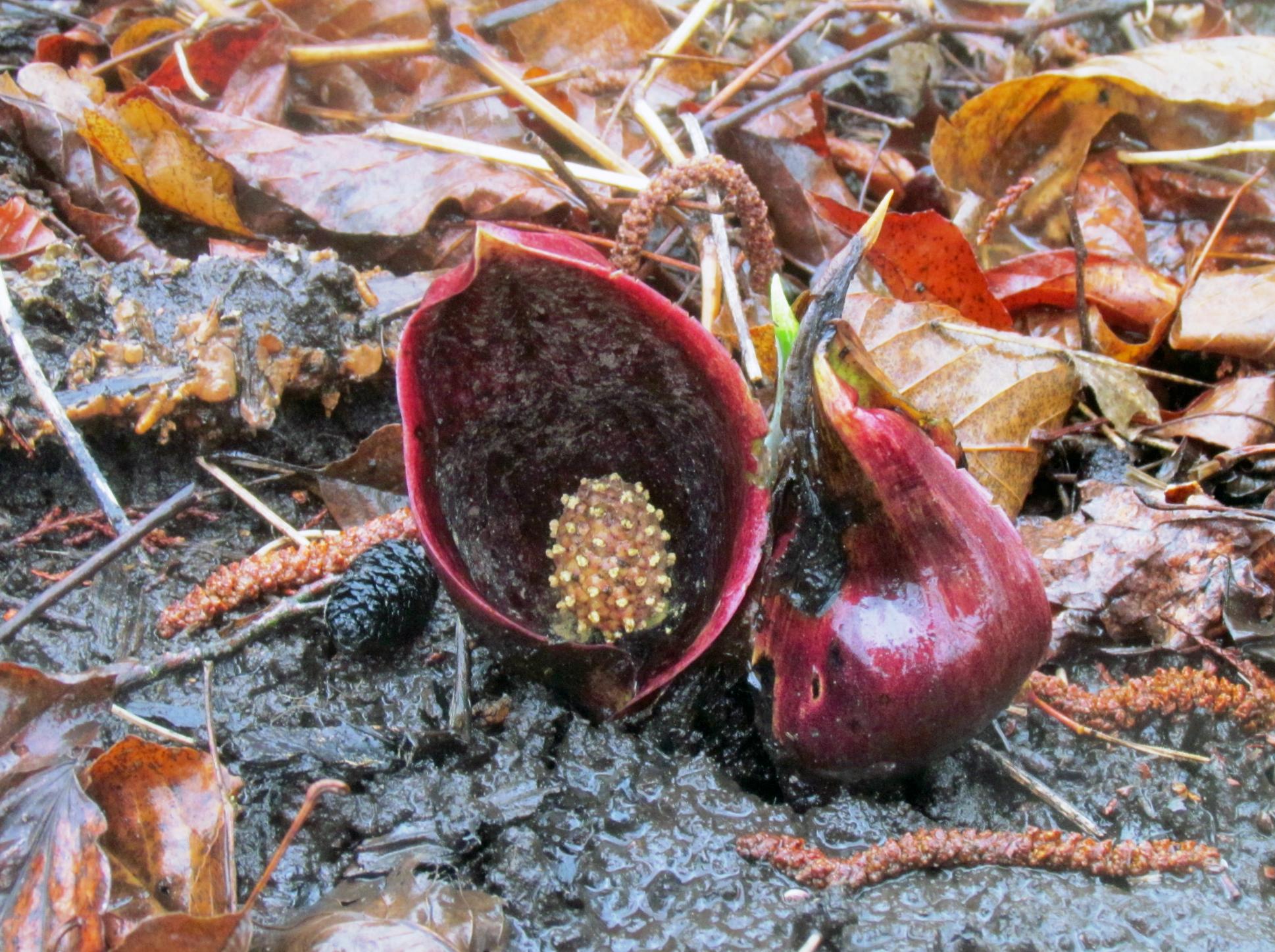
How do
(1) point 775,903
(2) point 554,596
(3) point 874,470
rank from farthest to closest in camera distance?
(2) point 554,596 → (1) point 775,903 → (3) point 874,470

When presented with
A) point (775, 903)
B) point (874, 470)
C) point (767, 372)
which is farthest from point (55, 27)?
point (775, 903)

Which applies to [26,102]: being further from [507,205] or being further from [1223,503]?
[1223,503]

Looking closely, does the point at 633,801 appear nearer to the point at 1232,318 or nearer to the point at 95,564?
the point at 95,564

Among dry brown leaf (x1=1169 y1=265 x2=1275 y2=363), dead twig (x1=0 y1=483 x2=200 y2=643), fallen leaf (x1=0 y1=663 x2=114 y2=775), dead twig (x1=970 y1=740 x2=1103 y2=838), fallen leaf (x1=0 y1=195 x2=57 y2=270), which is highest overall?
fallen leaf (x1=0 y1=195 x2=57 y2=270)

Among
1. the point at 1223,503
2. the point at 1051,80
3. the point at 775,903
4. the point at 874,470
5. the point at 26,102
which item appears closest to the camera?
the point at 874,470

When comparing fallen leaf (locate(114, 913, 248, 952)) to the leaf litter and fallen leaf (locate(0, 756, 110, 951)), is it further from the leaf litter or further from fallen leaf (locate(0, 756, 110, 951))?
fallen leaf (locate(0, 756, 110, 951))

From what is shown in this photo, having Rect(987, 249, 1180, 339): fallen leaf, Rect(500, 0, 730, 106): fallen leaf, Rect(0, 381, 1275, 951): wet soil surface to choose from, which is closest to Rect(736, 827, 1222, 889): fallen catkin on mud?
Rect(0, 381, 1275, 951): wet soil surface

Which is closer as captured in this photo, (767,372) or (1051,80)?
(767,372)
